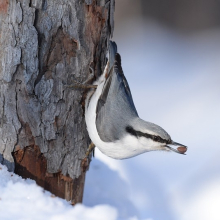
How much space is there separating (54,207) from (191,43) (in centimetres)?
476

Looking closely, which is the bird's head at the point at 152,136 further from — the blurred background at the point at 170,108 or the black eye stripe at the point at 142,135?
the blurred background at the point at 170,108

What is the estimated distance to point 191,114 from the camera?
4738 millimetres

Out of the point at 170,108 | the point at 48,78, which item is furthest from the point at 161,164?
the point at 48,78

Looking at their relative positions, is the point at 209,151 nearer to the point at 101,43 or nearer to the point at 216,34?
the point at 101,43

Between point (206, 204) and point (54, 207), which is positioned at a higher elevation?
point (54, 207)

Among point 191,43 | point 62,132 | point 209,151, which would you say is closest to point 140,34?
point 191,43

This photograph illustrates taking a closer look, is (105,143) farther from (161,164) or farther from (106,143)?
(161,164)

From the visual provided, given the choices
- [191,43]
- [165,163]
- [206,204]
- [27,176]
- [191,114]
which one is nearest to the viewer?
[27,176]

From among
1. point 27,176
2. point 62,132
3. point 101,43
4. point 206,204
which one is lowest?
point 206,204

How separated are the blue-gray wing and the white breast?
0.03 metres

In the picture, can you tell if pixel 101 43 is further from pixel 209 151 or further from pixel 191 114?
pixel 191 114

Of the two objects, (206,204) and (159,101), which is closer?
(206,204)

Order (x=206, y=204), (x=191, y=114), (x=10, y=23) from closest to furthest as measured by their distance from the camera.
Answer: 1. (x=10, y=23)
2. (x=206, y=204)
3. (x=191, y=114)

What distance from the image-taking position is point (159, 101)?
502 cm
